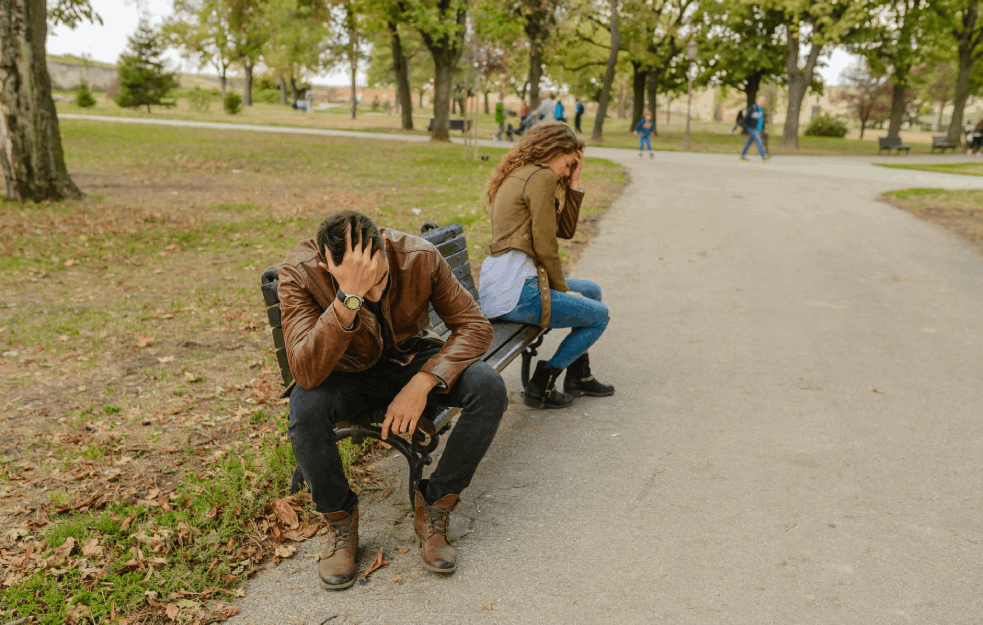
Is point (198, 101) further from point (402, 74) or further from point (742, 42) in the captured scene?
point (742, 42)

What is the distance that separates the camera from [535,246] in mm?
4164

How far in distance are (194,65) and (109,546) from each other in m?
81.5

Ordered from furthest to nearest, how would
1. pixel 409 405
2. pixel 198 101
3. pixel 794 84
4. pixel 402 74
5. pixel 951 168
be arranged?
pixel 198 101, pixel 402 74, pixel 794 84, pixel 951 168, pixel 409 405

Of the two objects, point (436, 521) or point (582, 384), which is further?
point (582, 384)

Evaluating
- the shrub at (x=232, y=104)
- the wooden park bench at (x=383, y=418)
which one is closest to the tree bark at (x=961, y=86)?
the wooden park bench at (x=383, y=418)

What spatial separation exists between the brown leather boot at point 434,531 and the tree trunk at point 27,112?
9833 millimetres

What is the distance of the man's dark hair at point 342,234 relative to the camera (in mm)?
2654

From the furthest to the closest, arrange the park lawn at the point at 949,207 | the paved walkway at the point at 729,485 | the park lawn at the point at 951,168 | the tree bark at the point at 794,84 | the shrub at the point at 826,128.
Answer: the shrub at the point at 826,128 → the tree bark at the point at 794,84 → the park lawn at the point at 951,168 → the park lawn at the point at 949,207 → the paved walkway at the point at 729,485

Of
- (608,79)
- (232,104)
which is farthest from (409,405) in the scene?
(232,104)

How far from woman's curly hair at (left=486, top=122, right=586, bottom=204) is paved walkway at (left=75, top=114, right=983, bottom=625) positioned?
4.69 ft

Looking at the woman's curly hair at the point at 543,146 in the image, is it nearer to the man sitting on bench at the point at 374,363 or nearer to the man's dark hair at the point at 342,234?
the man sitting on bench at the point at 374,363

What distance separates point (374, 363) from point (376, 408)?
0.26 metres

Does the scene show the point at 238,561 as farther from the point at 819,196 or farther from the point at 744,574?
the point at 819,196

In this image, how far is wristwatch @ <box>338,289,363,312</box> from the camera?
264 centimetres
